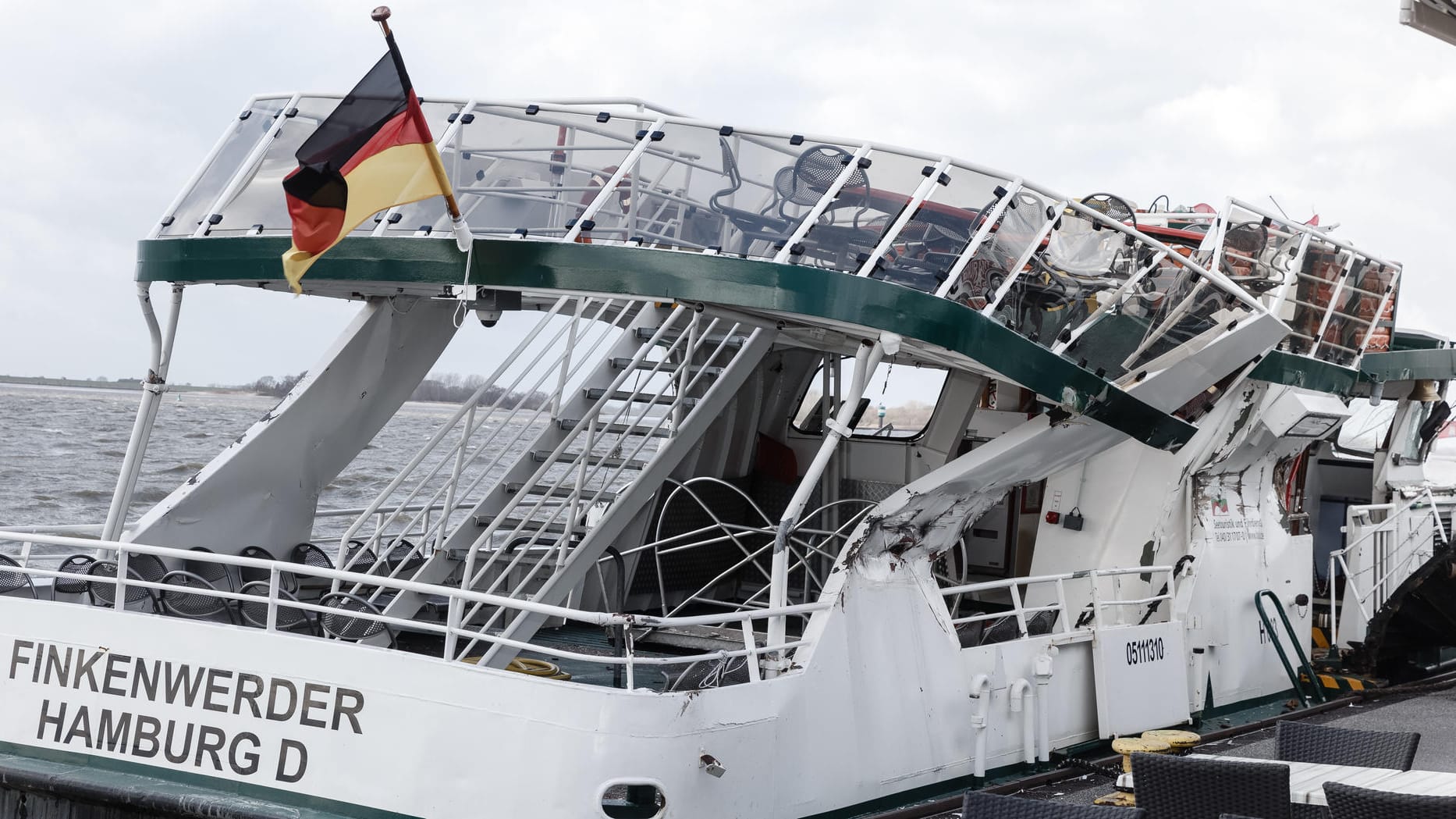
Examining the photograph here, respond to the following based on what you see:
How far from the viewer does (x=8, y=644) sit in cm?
693

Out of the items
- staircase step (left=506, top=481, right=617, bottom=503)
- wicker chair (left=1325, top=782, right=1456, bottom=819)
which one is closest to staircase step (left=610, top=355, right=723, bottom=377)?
staircase step (left=506, top=481, right=617, bottom=503)

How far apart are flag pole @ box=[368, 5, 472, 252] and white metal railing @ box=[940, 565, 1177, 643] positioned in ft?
11.0

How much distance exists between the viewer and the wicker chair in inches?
192

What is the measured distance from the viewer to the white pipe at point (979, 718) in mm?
7848

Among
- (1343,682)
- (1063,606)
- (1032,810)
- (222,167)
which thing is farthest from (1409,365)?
(222,167)

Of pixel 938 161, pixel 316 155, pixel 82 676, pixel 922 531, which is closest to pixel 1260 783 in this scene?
pixel 922 531

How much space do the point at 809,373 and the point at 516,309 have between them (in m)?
4.83

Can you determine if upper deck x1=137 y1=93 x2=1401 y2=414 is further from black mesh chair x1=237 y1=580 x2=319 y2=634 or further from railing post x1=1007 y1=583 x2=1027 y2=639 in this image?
black mesh chair x1=237 y1=580 x2=319 y2=634

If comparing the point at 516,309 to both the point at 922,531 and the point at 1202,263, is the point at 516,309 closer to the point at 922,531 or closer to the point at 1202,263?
the point at 922,531

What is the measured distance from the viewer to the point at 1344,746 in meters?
6.48

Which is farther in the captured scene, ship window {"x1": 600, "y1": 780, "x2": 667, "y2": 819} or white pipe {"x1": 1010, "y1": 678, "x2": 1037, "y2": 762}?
white pipe {"x1": 1010, "y1": 678, "x2": 1037, "y2": 762}

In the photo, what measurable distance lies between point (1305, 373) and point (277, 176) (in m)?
7.93

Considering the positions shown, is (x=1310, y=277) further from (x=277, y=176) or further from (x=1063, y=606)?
(x=277, y=176)

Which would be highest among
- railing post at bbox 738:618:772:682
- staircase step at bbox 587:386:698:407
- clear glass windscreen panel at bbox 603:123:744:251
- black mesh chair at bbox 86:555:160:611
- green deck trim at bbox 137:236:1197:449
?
clear glass windscreen panel at bbox 603:123:744:251
